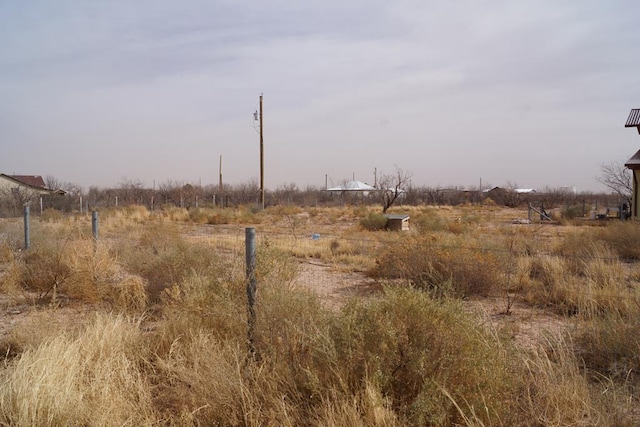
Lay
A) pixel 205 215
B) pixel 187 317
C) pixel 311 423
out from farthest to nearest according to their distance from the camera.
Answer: pixel 205 215, pixel 187 317, pixel 311 423

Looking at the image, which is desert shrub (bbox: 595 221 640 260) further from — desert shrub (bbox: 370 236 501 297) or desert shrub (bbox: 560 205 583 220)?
desert shrub (bbox: 560 205 583 220)

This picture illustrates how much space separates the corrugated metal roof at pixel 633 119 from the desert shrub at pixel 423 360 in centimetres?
2594

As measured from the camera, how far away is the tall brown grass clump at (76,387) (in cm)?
391

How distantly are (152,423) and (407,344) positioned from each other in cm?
193

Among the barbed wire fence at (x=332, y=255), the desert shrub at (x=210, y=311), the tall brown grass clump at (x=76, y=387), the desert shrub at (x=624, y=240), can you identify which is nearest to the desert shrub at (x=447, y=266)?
the barbed wire fence at (x=332, y=255)

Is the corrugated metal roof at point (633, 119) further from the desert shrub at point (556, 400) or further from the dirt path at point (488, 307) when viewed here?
the desert shrub at point (556, 400)

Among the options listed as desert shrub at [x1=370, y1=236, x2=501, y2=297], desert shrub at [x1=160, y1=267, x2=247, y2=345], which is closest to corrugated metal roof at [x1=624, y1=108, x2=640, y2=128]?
desert shrub at [x1=370, y1=236, x2=501, y2=297]

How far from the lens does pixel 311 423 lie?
373 cm

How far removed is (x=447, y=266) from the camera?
9.88 meters

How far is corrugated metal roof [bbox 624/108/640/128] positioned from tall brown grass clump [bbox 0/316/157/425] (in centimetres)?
2694

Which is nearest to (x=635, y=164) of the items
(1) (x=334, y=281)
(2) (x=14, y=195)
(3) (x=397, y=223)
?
(3) (x=397, y=223)

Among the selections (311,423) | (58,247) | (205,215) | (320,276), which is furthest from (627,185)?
(311,423)

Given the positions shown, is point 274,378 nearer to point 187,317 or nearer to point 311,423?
point 311,423

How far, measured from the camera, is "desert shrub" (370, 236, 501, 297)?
384 inches
